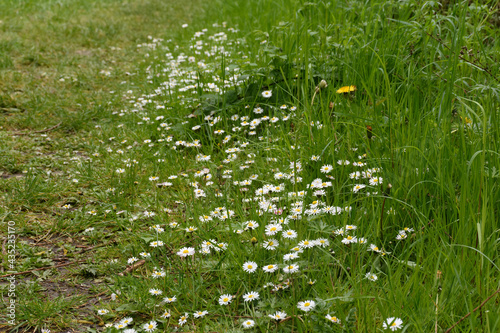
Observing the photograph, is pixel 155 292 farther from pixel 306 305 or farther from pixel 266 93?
pixel 266 93

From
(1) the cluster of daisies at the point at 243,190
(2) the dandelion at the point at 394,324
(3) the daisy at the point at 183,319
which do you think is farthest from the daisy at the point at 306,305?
(3) the daisy at the point at 183,319

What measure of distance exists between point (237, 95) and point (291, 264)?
2.18m

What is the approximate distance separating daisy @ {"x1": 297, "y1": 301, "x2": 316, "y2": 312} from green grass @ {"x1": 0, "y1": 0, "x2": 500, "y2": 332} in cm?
6

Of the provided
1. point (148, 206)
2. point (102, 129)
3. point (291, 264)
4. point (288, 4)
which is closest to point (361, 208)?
point (291, 264)

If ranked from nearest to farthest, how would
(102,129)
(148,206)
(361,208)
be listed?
1. (361,208)
2. (148,206)
3. (102,129)

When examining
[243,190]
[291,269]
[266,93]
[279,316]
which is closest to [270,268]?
[291,269]

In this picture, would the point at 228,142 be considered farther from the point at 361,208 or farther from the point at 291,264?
the point at 291,264

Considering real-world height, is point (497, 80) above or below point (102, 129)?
above

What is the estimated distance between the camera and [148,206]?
2.88 m

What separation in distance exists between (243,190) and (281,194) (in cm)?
29

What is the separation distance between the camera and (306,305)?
170 centimetres

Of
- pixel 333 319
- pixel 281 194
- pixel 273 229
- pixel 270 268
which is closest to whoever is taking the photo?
pixel 333 319

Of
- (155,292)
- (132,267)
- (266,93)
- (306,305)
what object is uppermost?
(266,93)

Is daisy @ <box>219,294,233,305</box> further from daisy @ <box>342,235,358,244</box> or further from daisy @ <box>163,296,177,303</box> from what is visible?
daisy @ <box>342,235,358,244</box>
